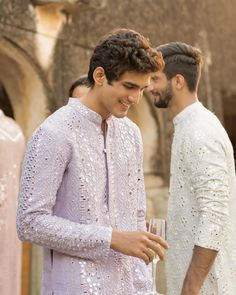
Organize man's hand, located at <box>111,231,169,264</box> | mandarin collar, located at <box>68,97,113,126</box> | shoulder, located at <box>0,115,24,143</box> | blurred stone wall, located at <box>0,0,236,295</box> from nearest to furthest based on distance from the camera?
man's hand, located at <box>111,231,169,264</box>
mandarin collar, located at <box>68,97,113,126</box>
shoulder, located at <box>0,115,24,143</box>
blurred stone wall, located at <box>0,0,236,295</box>

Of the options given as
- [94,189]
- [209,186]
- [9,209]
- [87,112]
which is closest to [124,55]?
[87,112]

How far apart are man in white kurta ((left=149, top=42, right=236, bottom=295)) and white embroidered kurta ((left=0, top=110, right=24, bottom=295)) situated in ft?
2.85

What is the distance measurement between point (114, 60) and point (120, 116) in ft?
0.52

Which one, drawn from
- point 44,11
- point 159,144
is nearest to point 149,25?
point 159,144

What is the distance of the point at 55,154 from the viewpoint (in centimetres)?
177

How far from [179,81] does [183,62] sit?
0.09 m

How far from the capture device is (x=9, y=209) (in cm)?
321

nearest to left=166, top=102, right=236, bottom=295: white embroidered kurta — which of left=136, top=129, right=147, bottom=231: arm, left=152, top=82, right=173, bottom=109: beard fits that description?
left=152, top=82, right=173, bottom=109: beard

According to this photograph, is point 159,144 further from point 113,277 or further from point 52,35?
point 113,277

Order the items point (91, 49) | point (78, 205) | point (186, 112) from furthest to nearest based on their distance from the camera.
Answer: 1. point (91, 49)
2. point (186, 112)
3. point (78, 205)

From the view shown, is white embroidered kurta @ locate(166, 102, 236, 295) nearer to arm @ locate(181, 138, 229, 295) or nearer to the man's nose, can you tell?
arm @ locate(181, 138, 229, 295)

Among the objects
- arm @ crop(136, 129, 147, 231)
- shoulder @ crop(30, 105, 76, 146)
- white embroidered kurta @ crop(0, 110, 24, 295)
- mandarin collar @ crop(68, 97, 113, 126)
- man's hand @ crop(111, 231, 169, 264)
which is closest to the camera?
man's hand @ crop(111, 231, 169, 264)

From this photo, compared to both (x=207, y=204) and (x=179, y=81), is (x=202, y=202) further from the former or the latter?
(x=179, y=81)

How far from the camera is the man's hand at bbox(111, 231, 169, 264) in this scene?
1.69 meters
